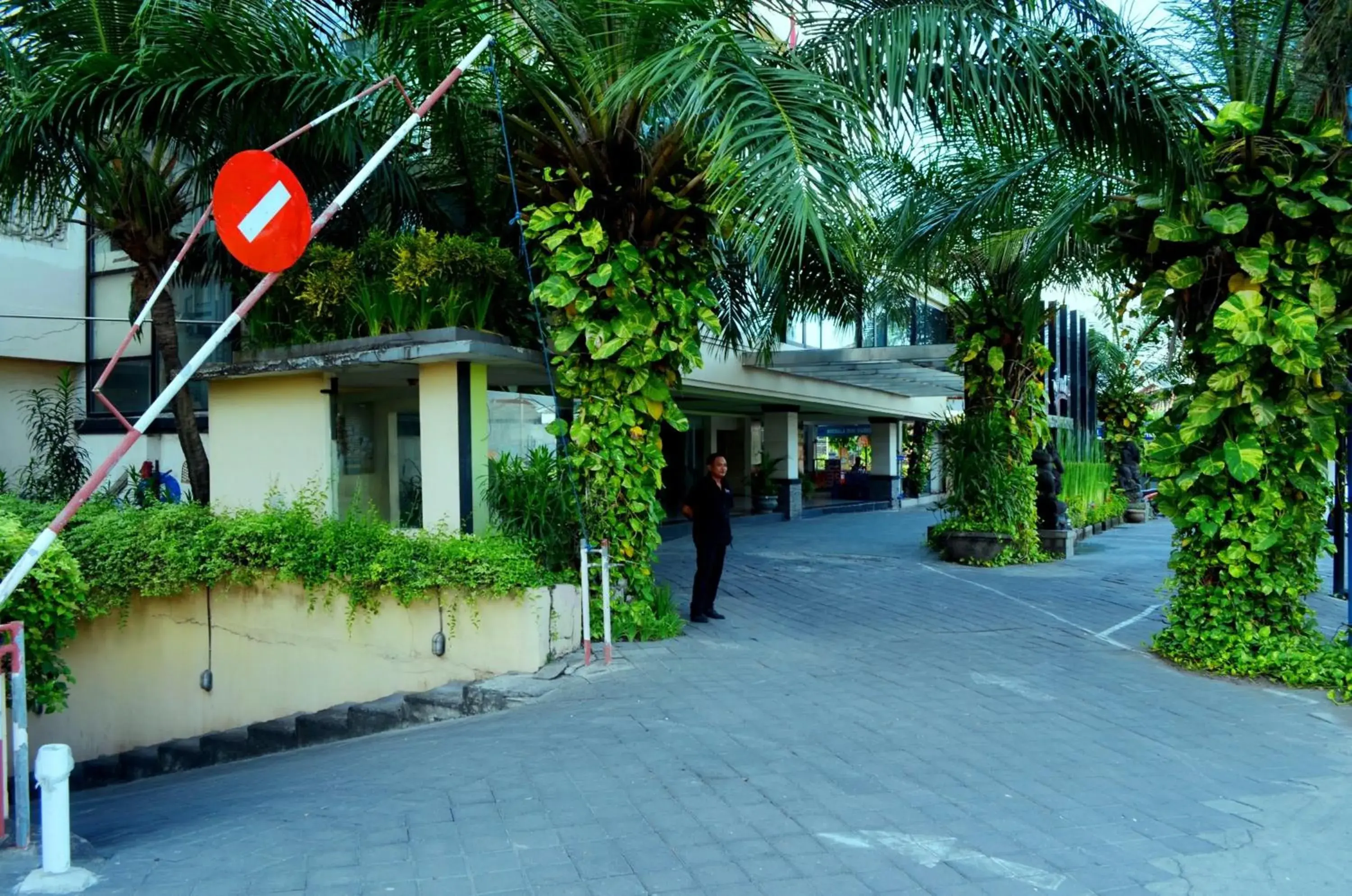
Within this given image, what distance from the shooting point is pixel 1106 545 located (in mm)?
16453

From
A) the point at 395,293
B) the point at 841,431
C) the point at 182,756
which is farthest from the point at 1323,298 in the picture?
the point at 841,431

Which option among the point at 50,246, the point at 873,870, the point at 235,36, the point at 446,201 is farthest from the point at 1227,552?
the point at 50,246

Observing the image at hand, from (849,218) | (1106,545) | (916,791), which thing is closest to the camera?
(916,791)

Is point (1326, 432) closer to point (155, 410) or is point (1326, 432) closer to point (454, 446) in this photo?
point (454, 446)

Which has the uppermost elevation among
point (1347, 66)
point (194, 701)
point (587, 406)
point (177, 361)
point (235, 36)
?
point (235, 36)

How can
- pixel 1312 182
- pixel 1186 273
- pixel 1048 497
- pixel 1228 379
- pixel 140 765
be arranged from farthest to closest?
1. pixel 1048 497
2. pixel 140 765
3. pixel 1186 273
4. pixel 1228 379
5. pixel 1312 182

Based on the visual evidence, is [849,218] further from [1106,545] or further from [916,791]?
[1106,545]

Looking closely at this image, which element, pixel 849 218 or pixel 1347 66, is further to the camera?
pixel 1347 66

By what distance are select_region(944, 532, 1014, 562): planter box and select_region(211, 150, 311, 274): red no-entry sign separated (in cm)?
1034

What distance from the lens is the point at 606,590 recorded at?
Answer: 7.42 metres

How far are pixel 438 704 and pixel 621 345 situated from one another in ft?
9.54

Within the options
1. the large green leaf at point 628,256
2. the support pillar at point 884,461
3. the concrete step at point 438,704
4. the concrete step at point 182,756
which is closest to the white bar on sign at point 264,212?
the large green leaf at point 628,256

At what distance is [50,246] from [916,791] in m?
15.8

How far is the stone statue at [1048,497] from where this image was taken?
14.5 metres
